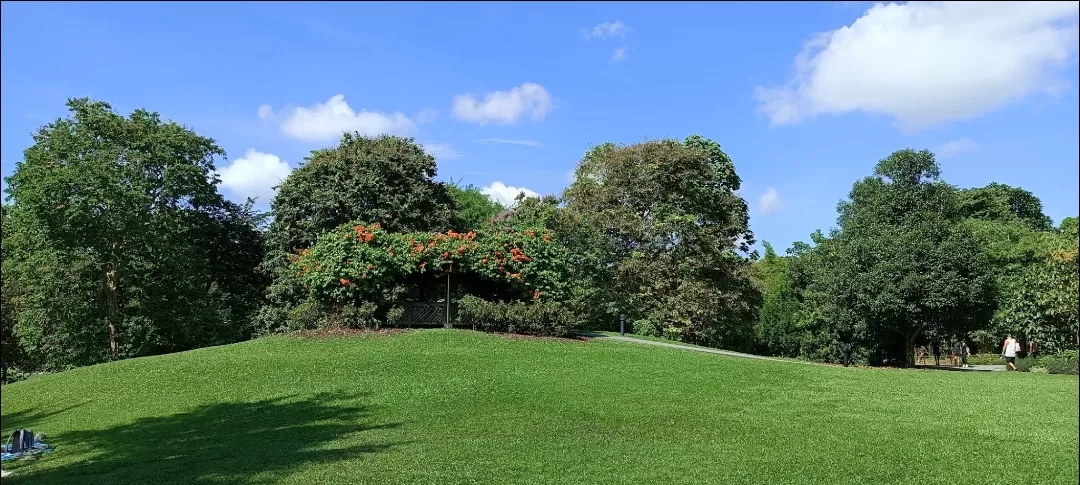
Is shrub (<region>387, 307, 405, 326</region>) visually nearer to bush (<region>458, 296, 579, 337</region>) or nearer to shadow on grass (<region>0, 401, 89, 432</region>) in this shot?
bush (<region>458, 296, 579, 337</region>)

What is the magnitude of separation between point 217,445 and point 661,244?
21.8 meters

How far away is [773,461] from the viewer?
8.18 metres

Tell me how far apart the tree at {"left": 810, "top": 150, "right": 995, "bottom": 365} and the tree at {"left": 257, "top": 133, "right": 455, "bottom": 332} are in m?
16.0

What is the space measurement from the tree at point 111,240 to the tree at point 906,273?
82.5ft

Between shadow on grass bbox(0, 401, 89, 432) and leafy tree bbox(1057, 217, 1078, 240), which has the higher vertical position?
leafy tree bbox(1057, 217, 1078, 240)

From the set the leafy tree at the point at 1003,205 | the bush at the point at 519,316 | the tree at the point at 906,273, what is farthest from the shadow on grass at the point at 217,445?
the leafy tree at the point at 1003,205

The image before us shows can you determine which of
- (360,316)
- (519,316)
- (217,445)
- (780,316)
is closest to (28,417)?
(217,445)

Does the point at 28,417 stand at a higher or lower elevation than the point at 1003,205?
lower

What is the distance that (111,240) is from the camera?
2581 centimetres

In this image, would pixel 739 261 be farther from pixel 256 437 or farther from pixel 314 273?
pixel 256 437

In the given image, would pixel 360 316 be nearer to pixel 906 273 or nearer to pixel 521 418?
pixel 521 418

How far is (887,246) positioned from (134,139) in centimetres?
2931

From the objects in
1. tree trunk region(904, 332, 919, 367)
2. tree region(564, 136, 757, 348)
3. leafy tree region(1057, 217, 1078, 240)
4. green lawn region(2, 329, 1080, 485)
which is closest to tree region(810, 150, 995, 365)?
tree trunk region(904, 332, 919, 367)

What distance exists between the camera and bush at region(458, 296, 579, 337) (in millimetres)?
20172
